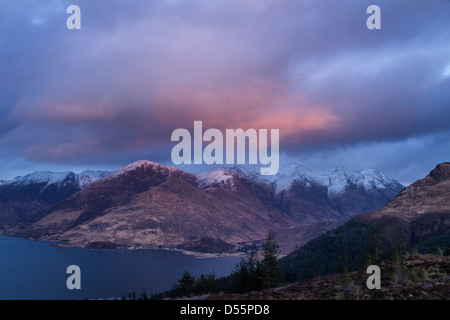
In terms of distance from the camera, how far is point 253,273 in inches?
2608

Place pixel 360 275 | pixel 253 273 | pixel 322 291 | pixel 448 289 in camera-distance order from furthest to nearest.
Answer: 1. pixel 253 273
2. pixel 360 275
3. pixel 322 291
4. pixel 448 289

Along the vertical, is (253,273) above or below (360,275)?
below
